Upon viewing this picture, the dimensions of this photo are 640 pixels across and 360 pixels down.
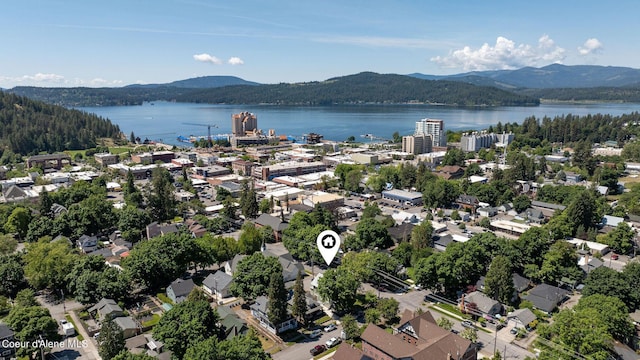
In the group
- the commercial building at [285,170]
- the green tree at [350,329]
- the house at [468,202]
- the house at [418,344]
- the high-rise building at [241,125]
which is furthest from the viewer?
the high-rise building at [241,125]

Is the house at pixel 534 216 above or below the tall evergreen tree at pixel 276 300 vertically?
below

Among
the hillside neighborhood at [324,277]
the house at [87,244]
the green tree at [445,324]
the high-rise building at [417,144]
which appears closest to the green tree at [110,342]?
the hillside neighborhood at [324,277]

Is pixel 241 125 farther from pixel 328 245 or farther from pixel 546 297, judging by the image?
pixel 546 297

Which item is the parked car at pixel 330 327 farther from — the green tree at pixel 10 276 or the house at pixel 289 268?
the green tree at pixel 10 276

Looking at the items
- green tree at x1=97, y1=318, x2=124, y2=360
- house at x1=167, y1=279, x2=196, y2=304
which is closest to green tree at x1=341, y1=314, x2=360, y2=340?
house at x1=167, y1=279, x2=196, y2=304

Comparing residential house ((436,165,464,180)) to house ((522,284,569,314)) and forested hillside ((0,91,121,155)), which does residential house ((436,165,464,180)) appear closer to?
house ((522,284,569,314))

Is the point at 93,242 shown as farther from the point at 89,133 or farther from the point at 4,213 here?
the point at 89,133

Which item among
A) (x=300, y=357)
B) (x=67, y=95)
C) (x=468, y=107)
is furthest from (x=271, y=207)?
(x=67, y=95)
